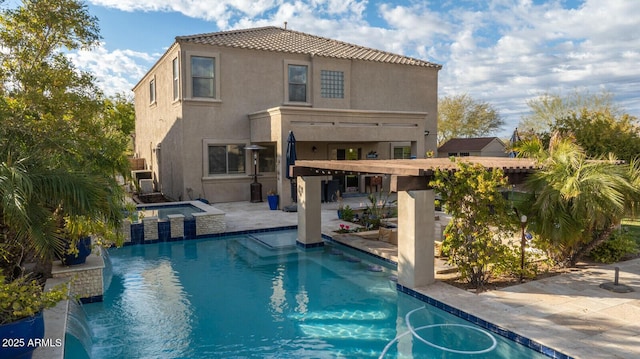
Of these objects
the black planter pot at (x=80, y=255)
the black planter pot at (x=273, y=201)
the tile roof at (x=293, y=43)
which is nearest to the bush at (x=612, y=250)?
the black planter pot at (x=80, y=255)

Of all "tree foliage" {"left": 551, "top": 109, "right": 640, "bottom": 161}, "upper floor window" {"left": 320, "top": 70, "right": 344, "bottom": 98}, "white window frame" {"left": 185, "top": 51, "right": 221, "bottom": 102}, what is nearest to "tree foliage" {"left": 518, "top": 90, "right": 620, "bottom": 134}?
Answer: "tree foliage" {"left": 551, "top": 109, "right": 640, "bottom": 161}

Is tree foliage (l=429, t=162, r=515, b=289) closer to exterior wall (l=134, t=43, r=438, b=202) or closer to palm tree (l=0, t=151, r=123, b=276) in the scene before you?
palm tree (l=0, t=151, r=123, b=276)

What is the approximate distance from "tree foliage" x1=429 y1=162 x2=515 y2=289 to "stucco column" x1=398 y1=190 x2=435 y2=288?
39 cm

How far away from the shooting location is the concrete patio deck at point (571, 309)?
6309 mm

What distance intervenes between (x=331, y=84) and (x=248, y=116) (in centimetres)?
517

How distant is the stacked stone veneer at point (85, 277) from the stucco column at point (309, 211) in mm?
5940

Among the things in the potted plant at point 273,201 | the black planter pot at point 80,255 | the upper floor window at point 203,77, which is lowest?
the black planter pot at point 80,255

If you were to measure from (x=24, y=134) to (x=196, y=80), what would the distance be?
1442 cm

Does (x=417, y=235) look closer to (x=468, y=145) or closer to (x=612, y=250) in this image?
(x=612, y=250)

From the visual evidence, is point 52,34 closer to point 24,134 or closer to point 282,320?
point 24,134

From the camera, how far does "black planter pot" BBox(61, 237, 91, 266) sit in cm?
881

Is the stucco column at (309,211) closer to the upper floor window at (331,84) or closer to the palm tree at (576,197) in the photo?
the palm tree at (576,197)

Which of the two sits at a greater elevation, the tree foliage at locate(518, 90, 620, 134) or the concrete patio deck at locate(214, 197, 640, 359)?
the tree foliage at locate(518, 90, 620, 134)

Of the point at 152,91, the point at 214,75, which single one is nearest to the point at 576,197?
the point at 214,75
